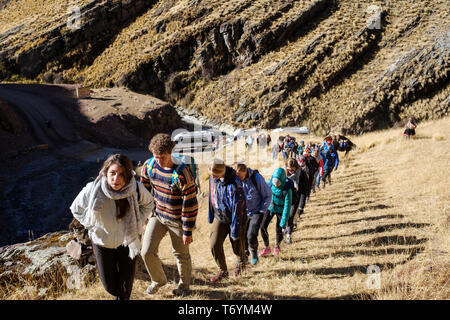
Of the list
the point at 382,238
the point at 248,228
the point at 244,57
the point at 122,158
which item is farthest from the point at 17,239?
the point at 244,57

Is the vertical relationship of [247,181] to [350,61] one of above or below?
below

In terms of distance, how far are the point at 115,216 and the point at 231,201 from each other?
1.60 metres

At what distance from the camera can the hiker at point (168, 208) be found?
3457 millimetres

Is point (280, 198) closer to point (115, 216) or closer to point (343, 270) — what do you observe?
point (343, 270)

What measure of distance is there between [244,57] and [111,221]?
43609 millimetres

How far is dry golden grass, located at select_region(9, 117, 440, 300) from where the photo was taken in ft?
12.4

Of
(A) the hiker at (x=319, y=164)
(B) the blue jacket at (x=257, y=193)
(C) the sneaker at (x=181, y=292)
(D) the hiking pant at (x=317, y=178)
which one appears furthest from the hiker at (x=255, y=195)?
(D) the hiking pant at (x=317, y=178)

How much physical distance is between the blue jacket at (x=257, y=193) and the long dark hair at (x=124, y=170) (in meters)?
2.09

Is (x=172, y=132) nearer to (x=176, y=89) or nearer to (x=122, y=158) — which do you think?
(x=176, y=89)

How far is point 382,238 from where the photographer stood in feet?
18.6

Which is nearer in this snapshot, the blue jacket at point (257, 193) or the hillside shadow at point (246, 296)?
the hillside shadow at point (246, 296)

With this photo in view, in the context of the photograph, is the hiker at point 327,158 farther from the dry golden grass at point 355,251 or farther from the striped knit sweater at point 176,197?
the striped knit sweater at point 176,197

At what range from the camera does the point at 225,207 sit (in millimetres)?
4184
